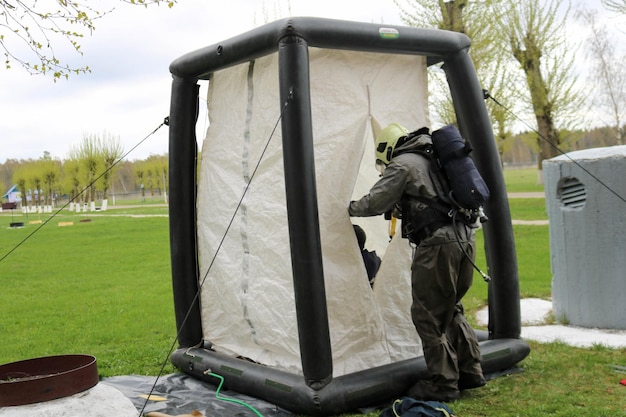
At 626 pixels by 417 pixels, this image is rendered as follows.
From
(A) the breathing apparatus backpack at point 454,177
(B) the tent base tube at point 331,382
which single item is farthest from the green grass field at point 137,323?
(A) the breathing apparatus backpack at point 454,177

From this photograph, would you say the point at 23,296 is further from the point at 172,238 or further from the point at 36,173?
the point at 36,173

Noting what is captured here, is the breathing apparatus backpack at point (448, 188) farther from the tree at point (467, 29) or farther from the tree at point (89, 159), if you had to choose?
the tree at point (89, 159)

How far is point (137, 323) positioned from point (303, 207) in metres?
5.02

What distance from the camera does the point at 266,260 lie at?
547cm

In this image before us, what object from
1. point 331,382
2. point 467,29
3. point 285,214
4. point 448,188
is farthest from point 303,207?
point 467,29

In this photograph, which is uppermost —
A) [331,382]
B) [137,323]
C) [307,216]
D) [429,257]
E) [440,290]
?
[307,216]

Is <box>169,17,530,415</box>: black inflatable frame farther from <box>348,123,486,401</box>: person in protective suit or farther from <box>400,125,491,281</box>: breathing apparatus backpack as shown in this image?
<box>400,125,491,281</box>: breathing apparatus backpack

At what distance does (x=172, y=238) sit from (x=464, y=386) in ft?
9.21

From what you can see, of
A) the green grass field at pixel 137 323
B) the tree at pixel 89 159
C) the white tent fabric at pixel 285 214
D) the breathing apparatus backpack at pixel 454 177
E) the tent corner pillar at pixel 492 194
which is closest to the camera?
the breathing apparatus backpack at pixel 454 177

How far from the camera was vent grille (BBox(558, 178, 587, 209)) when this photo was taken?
7078 millimetres

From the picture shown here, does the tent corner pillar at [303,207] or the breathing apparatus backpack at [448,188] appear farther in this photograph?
the breathing apparatus backpack at [448,188]

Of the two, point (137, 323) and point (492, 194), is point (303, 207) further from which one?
point (137, 323)

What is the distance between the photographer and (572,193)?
7.18m

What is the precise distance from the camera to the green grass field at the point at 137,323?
16.8 ft
